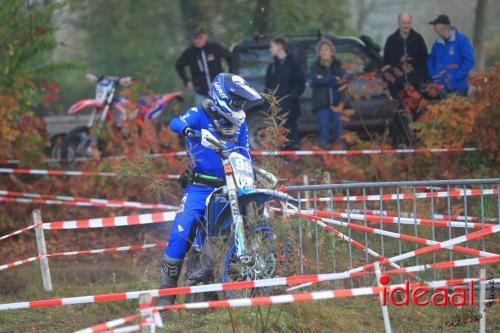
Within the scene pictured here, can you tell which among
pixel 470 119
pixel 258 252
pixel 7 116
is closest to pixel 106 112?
pixel 7 116

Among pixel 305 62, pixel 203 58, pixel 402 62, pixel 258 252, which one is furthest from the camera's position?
pixel 305 62

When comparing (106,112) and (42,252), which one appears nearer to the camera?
(42,252)

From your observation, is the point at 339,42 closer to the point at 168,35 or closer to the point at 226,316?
the point at 226,316

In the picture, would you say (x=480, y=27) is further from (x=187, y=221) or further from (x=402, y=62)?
(x=187, y=221)

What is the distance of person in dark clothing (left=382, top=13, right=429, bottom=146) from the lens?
1324 centimetres

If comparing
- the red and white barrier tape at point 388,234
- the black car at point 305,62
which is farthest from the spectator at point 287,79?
the red and white barrier tape at point 388,234

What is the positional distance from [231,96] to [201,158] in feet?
1.87

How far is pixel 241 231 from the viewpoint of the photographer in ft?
25.7

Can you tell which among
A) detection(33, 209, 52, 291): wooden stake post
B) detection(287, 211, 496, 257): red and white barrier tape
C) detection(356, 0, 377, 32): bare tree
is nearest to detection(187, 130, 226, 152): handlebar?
detection(287, 211, 496, 257): red and white barrier tape

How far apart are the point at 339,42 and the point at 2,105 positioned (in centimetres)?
549

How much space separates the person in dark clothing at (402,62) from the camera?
521 inches

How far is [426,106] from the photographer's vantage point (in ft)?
41.7

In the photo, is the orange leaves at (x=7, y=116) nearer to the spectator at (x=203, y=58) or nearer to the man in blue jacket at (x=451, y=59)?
the spectator at (x=203, y=58)

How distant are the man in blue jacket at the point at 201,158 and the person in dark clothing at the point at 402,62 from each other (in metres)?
5.16
